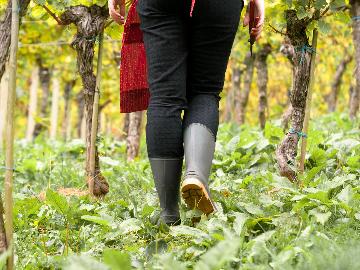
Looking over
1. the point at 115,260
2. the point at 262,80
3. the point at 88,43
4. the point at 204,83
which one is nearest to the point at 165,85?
the point at 204,83

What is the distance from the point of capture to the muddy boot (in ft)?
8.58

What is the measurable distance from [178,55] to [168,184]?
572 mm

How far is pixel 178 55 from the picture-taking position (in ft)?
9.02

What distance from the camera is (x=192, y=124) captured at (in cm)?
277

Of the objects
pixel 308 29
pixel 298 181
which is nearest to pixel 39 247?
pixel 298 181

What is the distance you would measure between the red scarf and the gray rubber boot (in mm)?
654

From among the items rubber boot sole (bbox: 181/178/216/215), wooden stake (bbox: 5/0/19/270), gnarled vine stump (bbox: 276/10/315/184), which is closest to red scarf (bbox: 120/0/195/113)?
rubber boot sole (bbox: 181/178/216/215)

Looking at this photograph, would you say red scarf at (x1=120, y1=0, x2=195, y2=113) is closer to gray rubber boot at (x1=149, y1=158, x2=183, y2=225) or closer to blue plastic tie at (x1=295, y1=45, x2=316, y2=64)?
gray rubber boot at (x1=149, y1=158, x2=183, y2=225)

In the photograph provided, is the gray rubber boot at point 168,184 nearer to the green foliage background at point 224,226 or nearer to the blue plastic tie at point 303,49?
the green foliage background at point 224,226

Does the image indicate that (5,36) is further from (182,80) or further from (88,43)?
(182,80)

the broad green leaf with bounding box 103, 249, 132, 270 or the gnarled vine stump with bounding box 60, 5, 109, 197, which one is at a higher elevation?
the gnarled vine stump with bounding box 60, 5, 109, 197

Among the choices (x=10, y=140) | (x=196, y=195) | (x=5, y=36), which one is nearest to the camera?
(x=10, y=140)

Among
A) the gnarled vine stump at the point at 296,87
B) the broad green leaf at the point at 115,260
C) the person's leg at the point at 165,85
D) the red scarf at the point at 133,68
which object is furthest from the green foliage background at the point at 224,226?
the red scarf at the point at 133,68

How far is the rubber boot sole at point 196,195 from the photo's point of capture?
259 centimetres
